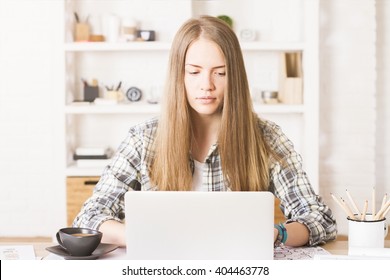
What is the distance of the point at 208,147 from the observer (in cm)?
171

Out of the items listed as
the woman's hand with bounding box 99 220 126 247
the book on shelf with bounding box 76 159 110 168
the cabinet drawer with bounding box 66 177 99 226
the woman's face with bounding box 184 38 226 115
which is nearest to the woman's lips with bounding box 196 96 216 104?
the woman's face with bounding box 184 38 226 115

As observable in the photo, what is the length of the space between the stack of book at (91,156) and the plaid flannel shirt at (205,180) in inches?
49.4

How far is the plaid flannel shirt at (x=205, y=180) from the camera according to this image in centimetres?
155

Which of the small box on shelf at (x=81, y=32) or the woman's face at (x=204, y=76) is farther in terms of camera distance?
the small box on shelf at (x=81, y=32)

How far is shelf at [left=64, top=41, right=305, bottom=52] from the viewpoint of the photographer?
112 inches

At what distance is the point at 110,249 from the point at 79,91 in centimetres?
181

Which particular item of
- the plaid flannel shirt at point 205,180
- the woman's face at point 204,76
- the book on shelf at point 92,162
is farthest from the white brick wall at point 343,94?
the woman's face at point 204,76

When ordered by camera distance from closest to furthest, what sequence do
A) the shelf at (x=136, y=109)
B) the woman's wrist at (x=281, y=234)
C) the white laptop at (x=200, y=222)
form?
the white laptop at (x=200, y=222) < the woman's wrist at (x=281, y=234) < the shelf at (x=136, y=109)

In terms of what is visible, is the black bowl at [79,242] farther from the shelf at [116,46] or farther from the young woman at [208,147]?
the shelf at [116,46]

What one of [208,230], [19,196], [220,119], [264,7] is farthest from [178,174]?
[264,7]

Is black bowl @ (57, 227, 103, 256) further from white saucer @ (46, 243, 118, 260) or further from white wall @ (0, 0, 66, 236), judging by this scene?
white wall @ (0, 0, 66, 236)

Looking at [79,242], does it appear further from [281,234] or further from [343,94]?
[343,94]

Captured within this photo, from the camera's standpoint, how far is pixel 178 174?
1628 millimetres

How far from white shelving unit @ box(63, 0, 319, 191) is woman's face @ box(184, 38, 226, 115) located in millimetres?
1095
